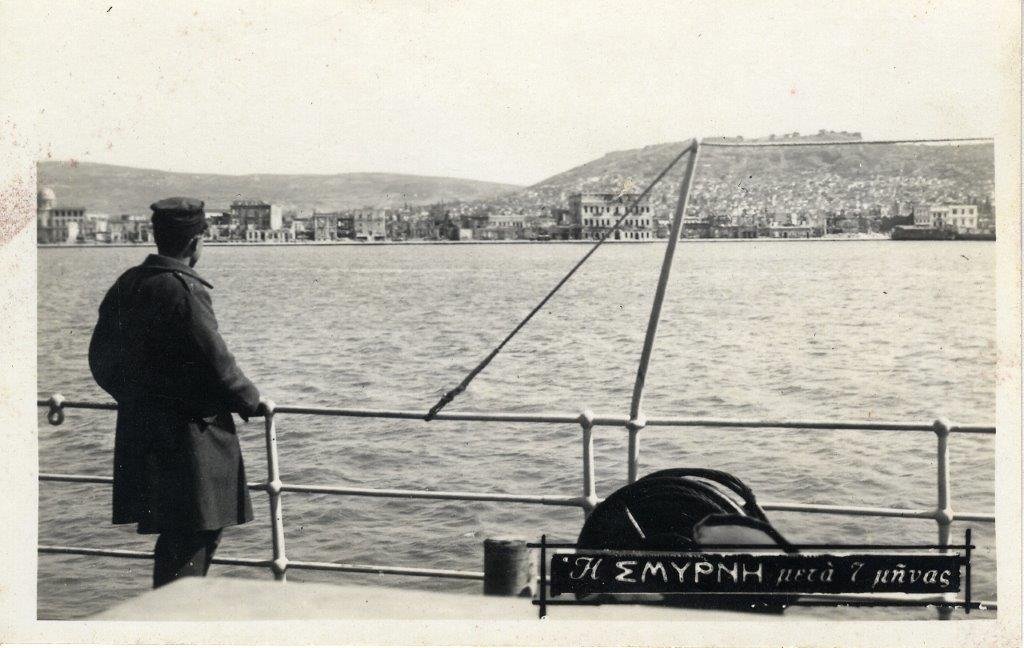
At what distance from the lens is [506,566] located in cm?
477

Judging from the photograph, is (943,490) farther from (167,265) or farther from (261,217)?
(261,217)

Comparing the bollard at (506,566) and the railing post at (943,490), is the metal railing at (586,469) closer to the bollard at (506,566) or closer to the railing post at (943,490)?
the railing post at (943,490)

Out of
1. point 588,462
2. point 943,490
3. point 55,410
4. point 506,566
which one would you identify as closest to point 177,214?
point 55,410

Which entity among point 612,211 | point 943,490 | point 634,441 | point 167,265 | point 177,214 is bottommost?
point 943,490

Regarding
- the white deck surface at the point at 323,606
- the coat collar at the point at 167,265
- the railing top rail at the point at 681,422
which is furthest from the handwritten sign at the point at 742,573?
the coat collar at the point at 167,265

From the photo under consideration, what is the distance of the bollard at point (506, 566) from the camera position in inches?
187

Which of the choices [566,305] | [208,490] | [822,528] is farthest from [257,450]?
[566,305]

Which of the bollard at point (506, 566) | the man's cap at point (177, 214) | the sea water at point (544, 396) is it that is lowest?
the sea water at point (544, 396)

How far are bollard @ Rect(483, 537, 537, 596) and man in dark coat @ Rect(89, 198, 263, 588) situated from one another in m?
1.19

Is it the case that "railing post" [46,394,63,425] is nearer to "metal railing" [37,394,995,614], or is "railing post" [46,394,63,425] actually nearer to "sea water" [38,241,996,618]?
"metal railing" [37,394,995,614]

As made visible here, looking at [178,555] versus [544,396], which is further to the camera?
[544,396]

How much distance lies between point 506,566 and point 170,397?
5.49 feet

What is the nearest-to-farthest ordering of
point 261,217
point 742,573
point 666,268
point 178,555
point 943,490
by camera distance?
1. point 742,573
2. point 178,555
3. point 666,268
4. point 943,490
5. point 261,217

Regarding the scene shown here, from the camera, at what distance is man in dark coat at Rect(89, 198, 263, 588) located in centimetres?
454
